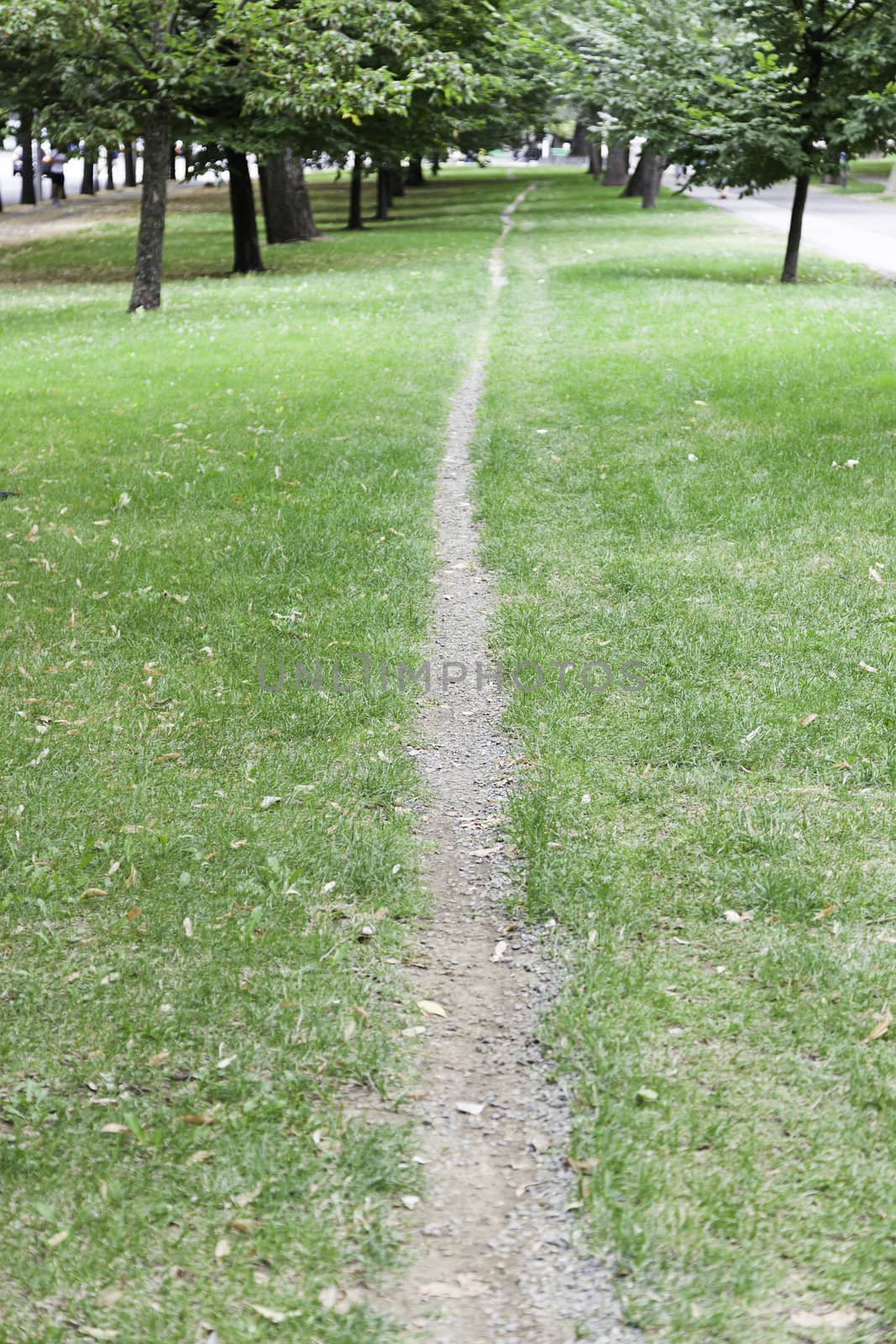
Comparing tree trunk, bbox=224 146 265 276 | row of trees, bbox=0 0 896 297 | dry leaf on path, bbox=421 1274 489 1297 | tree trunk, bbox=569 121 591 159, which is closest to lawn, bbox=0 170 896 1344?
dry leaf on path, bbox=421 1274 489 1297

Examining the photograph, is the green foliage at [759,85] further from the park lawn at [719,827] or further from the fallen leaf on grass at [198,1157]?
the fallen leaf on grass at [198,1157]

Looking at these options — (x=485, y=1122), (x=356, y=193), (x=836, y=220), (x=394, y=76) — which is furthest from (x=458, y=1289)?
(x=836, y=220)

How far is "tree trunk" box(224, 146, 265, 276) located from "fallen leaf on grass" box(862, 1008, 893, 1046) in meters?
20.5

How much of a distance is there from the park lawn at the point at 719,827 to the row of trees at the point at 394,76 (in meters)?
7.73

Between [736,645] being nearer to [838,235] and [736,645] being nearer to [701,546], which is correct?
[701,546]

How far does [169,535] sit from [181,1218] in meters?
5.33

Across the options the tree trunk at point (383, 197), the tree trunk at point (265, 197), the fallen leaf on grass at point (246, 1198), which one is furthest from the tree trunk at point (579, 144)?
the fallen leaf on grass at point (246, 1198)

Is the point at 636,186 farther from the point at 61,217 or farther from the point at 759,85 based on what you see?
the point at 759,85

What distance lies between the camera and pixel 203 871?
166 inches

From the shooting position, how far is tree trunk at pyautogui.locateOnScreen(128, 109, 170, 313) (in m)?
17.3

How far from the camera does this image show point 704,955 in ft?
12.2

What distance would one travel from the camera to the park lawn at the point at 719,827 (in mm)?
2801

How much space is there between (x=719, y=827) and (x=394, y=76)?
18.7m

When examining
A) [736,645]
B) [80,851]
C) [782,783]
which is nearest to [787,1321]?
[782,783]
